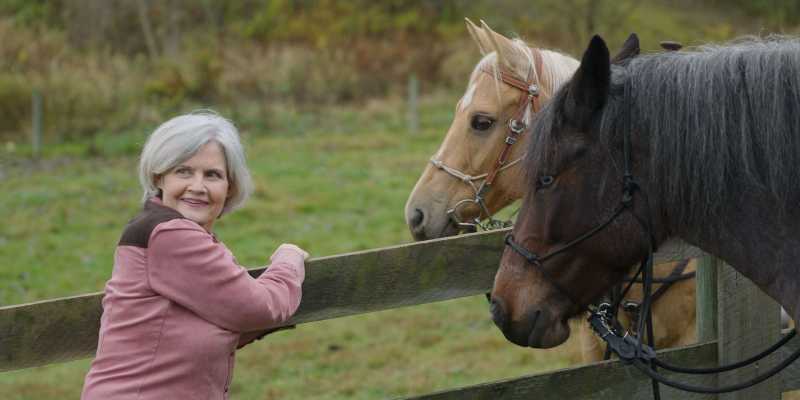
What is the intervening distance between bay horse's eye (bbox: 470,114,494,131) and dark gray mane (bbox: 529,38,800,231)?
5.39 ft

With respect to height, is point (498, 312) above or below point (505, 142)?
below

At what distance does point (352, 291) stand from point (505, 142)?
1.40 metres

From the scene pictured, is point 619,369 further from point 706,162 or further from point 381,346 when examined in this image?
point 381,346

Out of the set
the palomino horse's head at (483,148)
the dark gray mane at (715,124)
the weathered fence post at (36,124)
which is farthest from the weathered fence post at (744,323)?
the weathered fence post at (36,124)

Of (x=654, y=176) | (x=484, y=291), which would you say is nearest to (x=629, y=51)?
(x=654, y=176)

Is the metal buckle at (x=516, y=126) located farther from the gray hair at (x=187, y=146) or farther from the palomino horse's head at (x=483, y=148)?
the gray hair at (x=187, y=146)

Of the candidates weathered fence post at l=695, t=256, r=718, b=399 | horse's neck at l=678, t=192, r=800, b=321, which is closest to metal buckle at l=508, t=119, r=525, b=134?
weathered fence post at l=695, t=256, r=718, b=399

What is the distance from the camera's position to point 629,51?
2809 mm

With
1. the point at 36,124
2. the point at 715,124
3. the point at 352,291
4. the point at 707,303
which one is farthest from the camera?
the point at 36,124

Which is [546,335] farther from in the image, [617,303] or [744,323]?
[744,323]

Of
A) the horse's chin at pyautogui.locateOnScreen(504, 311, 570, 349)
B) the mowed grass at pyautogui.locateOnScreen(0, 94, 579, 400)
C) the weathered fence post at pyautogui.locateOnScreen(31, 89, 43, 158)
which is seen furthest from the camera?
the weathered fence post at pyautogui.locateOnScreen(31, 89, 43, 158)

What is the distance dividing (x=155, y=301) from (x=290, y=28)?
2303 centimetres

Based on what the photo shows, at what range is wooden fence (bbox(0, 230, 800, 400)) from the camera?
3.07 m

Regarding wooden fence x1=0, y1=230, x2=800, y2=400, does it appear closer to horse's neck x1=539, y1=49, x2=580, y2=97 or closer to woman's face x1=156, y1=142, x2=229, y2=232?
woman's face x1=156, y1=142, x2=229, y2=232
